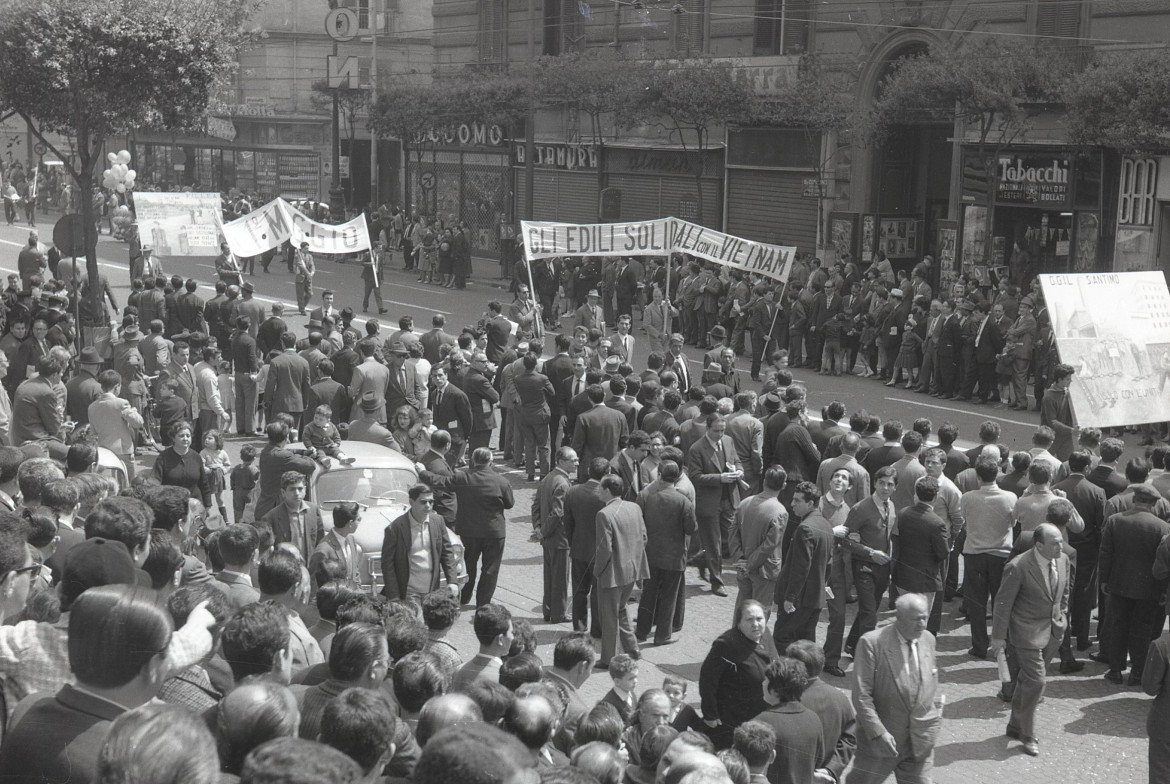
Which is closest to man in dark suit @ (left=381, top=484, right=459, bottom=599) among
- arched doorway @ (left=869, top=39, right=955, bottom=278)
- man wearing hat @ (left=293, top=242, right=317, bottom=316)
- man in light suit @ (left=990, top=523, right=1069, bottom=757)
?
man in light suit @ (left=990, top=523, right=1069, bottom=757)

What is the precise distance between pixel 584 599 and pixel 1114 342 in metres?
6.19

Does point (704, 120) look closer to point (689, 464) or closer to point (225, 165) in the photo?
point (689, 464)

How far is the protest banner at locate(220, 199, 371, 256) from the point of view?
2217cm

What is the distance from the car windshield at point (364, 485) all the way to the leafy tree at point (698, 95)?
21.1 m

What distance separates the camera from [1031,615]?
858 centimetres

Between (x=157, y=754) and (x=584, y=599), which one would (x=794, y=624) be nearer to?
(x=584, y=599)

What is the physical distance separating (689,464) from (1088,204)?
55.4ft

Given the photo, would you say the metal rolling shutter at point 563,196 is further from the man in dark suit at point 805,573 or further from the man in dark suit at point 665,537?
the man in dark suit at point 805,573

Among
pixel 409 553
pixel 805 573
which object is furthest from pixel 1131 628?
pixel 409 553

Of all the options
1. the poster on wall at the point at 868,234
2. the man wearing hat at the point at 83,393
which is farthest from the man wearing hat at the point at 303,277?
the man wearing hat at the point at 83,393

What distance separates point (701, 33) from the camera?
34.7 meters

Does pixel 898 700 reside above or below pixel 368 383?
below

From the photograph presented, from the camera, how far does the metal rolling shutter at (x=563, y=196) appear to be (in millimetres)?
38938

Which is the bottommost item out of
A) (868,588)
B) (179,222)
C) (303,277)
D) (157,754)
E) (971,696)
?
(971,696)
